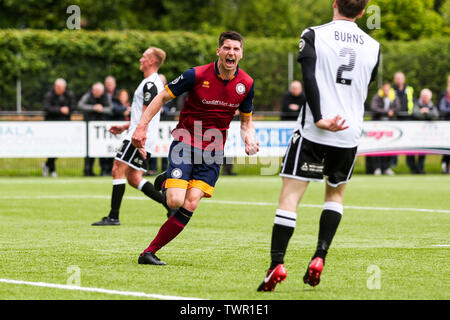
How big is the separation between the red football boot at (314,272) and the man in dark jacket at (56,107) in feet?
53.2

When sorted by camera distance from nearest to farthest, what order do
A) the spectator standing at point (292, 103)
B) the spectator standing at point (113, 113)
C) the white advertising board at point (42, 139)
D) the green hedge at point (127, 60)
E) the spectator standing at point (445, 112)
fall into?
the white advertising board at point (42, 139)
the spectator standing at point (113, 113)
the spectator standing at point (292, 103)
the spectator standing at point (445, 112)
the green hedge at point (127, 60)

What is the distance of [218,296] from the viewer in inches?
246

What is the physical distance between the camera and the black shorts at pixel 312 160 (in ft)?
21.1

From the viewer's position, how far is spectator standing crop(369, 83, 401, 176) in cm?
2373

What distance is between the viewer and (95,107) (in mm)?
22172

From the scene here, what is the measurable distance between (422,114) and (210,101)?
16274 millimetres

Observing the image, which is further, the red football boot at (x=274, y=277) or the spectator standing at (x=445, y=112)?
the spectator standing at (x=445, y=112)

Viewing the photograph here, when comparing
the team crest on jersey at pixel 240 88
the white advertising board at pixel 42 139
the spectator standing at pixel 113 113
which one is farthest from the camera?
the spectator standing at pixel 113 113

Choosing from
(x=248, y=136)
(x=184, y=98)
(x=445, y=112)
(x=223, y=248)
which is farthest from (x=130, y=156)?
(x=445, y=112)

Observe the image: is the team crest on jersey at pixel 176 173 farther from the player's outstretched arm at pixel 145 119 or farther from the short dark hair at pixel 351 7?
the short dark hair at pixel 351 7

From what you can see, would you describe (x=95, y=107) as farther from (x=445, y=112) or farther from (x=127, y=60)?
(x=445, y=112)

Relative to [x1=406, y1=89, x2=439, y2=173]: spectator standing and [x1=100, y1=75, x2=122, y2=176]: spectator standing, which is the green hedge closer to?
[x1=100, y1=75, x2=122, y2=176]: spectator standing

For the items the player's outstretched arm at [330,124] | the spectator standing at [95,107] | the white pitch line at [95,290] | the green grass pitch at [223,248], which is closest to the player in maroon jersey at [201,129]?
the green grass pitch at [223,248]

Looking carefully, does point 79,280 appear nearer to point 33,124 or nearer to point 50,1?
point 33,124
